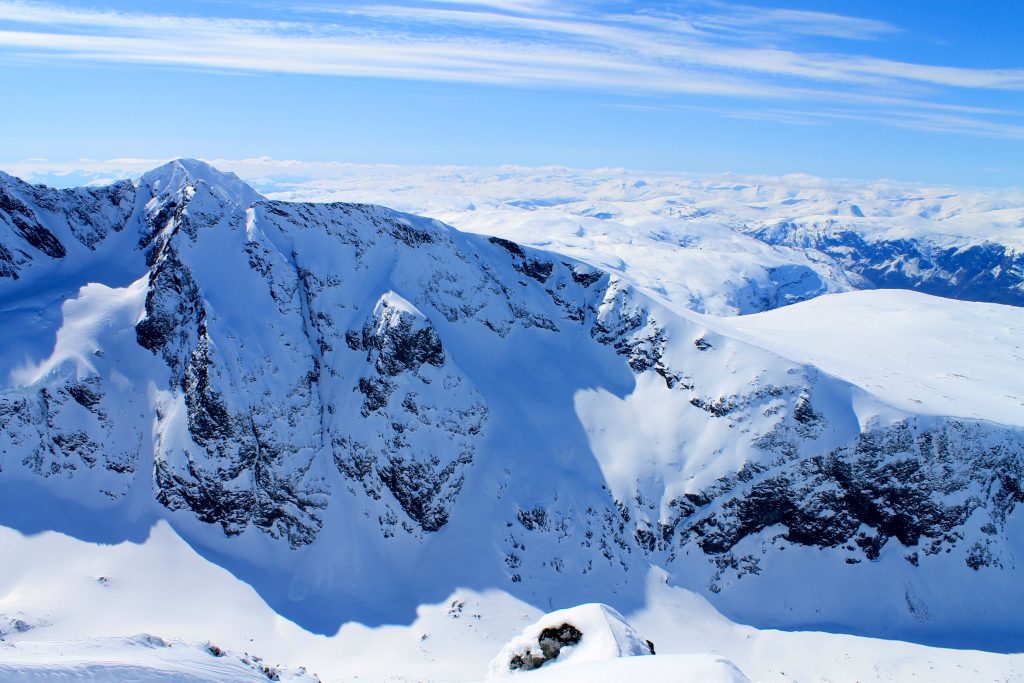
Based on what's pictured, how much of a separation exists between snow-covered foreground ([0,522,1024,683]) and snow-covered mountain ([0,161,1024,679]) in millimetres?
2669

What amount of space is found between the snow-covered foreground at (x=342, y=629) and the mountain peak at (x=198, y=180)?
2351 inches

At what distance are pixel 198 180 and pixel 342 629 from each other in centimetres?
8196

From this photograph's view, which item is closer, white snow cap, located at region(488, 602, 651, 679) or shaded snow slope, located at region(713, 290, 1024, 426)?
white snow cap, located at region(488, 602, 651, 679)

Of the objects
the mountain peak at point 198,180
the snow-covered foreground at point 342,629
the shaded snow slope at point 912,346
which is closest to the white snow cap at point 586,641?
the snow-covered foreground at point 342,629

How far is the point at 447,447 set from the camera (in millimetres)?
88188

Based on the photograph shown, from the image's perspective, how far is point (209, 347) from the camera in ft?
280

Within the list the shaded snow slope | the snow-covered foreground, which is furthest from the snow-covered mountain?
the snow-covered foreground

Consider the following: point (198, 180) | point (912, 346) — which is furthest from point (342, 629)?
point (912, 346)

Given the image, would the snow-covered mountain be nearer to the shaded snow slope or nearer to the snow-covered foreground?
the shaded snow slope

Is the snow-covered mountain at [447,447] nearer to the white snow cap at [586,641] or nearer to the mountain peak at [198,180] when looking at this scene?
the mountain peak at [198,180]

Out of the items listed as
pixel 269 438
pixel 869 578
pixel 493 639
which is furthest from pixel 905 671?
pixel 269 438

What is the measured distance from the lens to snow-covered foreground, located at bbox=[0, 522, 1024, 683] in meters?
66.7

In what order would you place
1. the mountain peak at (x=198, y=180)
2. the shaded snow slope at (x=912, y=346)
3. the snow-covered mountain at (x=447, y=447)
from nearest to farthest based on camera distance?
the snow-covered mountain at (x=447, y=447) → the shaded snow slope at (x=912, y=346) → the mountain peak at (x=198, y=180)

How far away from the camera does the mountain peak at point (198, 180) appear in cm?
10800
